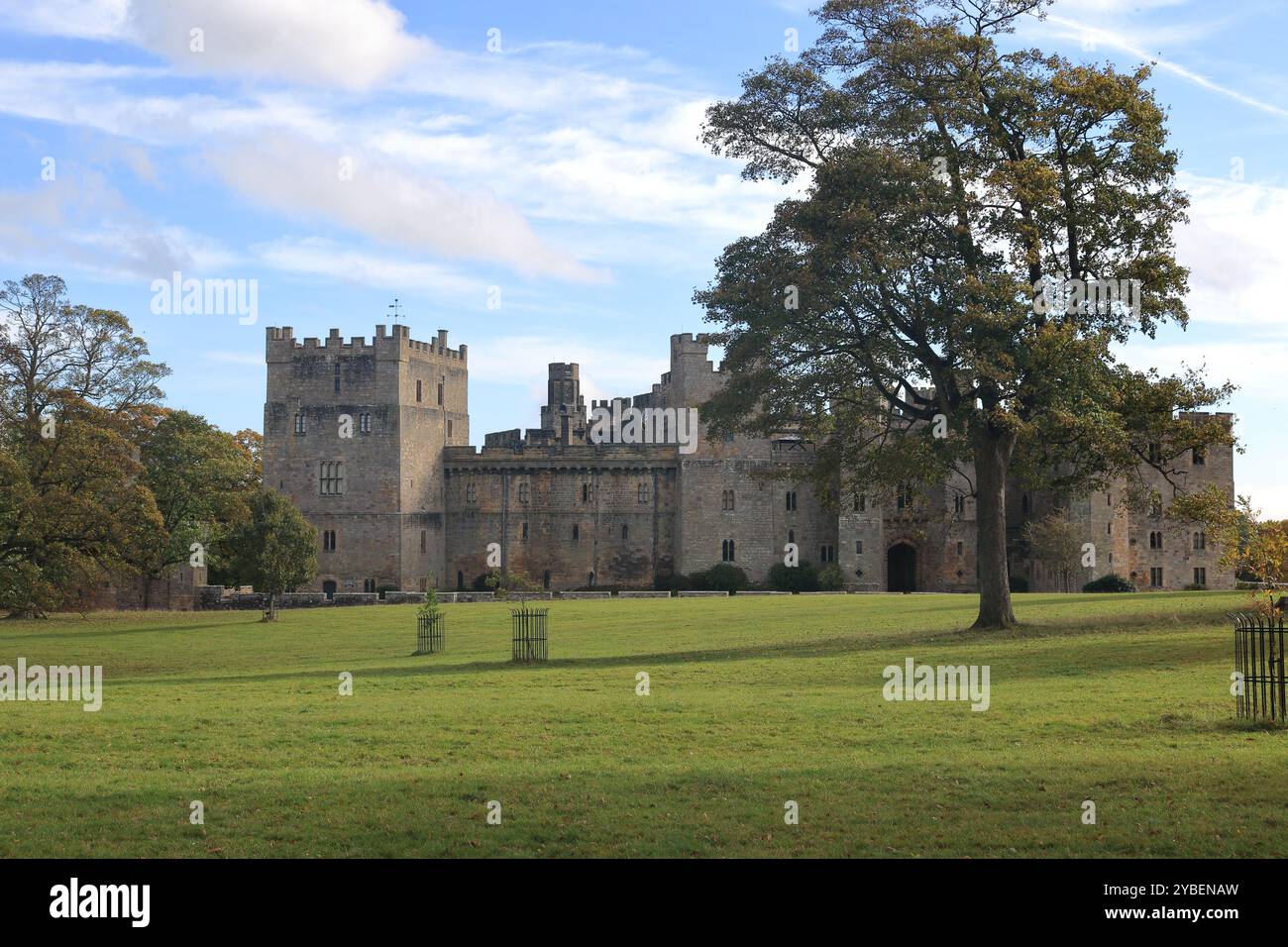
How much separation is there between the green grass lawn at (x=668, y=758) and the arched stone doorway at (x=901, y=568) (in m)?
45.9

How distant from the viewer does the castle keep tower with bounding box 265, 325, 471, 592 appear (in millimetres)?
70125

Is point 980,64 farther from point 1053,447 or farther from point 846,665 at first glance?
point 846,665

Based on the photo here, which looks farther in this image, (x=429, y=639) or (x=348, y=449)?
(x=348, y=449)

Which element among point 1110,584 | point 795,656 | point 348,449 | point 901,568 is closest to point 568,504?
point 348,449

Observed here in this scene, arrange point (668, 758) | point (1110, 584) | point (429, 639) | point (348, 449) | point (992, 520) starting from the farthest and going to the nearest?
1. point (348, 449)
2. point (1110, 584)
3. point (429, 639)
4. point (992, 520)
5. point (668, 758)

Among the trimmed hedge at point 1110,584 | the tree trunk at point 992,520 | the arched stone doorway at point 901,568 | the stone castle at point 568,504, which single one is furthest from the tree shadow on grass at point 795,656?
the arched stone doorway at point 901,568

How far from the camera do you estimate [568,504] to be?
75625 millimetres

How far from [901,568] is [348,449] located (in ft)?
104

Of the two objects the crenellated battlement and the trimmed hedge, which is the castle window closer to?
the crenellated battlement

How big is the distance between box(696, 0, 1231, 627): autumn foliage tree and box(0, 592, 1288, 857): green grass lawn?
5277 millimetres

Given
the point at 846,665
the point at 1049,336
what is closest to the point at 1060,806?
the point at 846,665

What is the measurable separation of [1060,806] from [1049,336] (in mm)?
17957

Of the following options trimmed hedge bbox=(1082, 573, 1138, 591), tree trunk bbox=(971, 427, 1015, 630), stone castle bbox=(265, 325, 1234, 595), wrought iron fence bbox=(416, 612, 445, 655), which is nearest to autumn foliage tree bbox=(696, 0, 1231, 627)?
tree trunk bbox=(971, 427, 1015, 630)

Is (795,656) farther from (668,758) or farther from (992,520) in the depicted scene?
Answer: (668,758)
